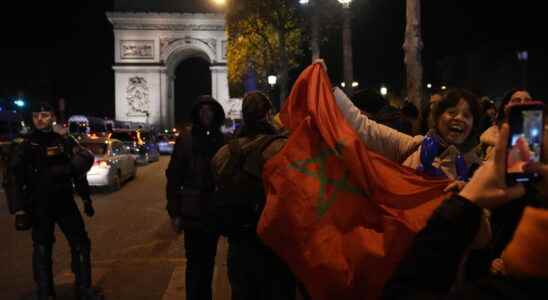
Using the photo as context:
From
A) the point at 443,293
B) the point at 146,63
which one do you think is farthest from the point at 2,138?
the point at 443,293

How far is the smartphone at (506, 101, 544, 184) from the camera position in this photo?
156 centimetres

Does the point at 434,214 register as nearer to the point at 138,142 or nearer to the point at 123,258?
the point at 123,258

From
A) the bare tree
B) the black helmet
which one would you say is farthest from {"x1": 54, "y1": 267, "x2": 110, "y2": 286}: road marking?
the bare tree

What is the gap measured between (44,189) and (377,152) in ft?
11.2

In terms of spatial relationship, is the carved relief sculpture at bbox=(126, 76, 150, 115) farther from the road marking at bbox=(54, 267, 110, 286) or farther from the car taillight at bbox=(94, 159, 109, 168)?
the road marking at bbox=(54, 267, 110, 286)

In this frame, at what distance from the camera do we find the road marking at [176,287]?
579cm

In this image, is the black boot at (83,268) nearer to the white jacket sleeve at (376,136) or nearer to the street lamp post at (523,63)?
the white jacket sleeve at (376,136)

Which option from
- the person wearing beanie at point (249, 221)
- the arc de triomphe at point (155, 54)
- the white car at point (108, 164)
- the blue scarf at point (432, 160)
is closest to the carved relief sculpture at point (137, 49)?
the arc de triomphe at point (155, 54)

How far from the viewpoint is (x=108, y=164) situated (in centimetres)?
1555

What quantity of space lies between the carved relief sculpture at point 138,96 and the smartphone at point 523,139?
45.7m

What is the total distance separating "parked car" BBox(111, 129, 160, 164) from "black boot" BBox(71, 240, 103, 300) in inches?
770

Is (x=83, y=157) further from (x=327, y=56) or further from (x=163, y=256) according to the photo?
(x=327, y=56)

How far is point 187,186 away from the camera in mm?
4594

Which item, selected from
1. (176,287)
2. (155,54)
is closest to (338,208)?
(176,287)
